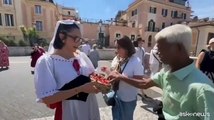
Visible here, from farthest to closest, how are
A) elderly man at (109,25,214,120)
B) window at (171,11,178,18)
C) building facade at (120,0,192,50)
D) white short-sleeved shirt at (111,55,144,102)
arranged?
window at (171,11,178,18) → building facade at (120,0,192,50) → white short-sleeved shirt at (111,55,144,102) → elderly man at (109,25,214,120)

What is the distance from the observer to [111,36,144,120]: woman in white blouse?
2727mm

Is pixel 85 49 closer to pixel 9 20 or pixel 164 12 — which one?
→ pixel 9 20

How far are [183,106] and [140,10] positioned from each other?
34.0 m

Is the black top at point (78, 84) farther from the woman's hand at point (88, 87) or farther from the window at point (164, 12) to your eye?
the window at point (164, 12)

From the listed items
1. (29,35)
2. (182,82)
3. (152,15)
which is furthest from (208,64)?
(152,15)

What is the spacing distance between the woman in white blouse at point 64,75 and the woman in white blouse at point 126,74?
2.85ft

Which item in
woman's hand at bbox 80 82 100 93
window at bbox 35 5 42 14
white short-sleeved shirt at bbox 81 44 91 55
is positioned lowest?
white short-sleeved shirt at bbox 81 44 91 55

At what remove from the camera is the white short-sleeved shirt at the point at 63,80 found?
64.2 inches

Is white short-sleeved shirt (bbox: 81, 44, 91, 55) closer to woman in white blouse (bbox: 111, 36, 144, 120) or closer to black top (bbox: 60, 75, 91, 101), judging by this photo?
woman in white blouse (bbox: 111, 36, 144, 120)

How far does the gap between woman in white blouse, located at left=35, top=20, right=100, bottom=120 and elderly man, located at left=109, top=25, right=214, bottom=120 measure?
688 mm

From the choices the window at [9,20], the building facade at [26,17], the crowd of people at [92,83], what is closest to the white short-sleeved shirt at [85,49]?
the crowd of people at [92,83]

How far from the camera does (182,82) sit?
1424 mm

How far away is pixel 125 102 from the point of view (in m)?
2.83

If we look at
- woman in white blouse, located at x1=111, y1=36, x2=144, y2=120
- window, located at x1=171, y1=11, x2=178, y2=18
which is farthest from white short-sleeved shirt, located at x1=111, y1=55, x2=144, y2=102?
window, located at x1=171, y1=11, x2=178, y2=18
